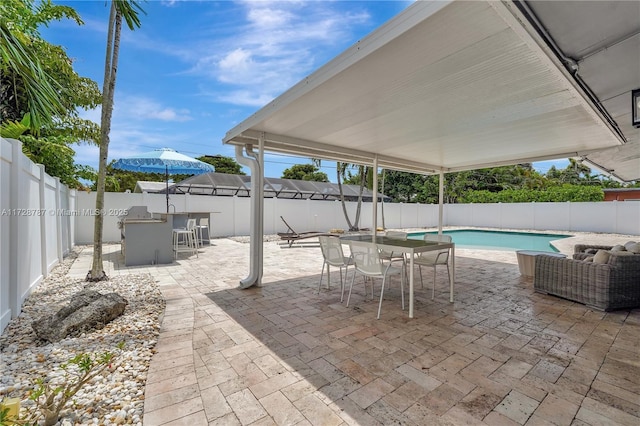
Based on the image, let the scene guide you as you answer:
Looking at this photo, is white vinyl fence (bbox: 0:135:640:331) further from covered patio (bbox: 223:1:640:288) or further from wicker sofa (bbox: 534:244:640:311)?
wicker sofa (bbox: 534:244:640:311)

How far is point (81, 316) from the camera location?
9.64ft

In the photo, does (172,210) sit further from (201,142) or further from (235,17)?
(201,142)

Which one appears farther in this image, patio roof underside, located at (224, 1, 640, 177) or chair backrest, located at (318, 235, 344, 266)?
chair backrest, located at (318, 235, 344, 266)

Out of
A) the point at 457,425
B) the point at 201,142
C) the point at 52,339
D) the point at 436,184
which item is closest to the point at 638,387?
the point at 457,425

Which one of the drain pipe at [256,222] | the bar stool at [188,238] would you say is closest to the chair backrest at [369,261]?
the drain pipe at [256,222]

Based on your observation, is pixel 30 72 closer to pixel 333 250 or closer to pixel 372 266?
pixel 333 250

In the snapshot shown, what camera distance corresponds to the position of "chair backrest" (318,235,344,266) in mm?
4214

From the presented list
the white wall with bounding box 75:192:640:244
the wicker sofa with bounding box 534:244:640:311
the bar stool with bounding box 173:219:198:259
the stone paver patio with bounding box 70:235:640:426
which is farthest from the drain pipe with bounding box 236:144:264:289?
the white wall with bounding box 75:192:640:244

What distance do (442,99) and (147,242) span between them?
6439 mm

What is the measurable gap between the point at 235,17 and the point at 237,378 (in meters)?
5.98

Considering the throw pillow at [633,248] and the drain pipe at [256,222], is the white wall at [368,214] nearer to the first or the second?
the drain pipe at [256,222]

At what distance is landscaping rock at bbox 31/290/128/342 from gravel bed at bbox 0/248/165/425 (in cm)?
7

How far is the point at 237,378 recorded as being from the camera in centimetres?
220

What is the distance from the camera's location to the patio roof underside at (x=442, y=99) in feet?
6.45
